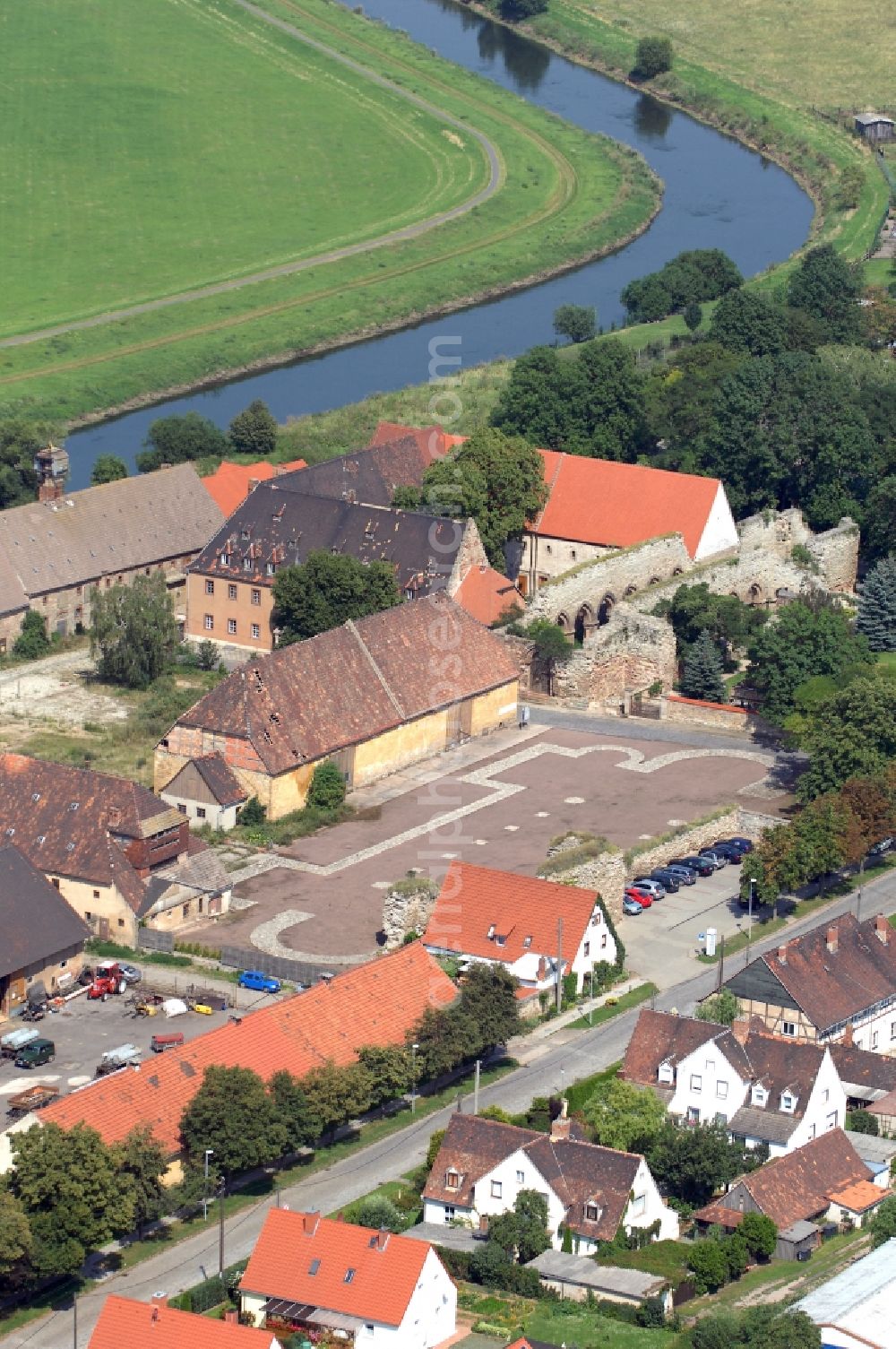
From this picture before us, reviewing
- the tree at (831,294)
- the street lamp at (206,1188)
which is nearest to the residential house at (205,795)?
the street lamp at (206,1188)

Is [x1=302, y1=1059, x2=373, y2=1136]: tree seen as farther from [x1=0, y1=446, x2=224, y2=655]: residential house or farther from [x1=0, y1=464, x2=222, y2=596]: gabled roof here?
[x1=0, y1=464, x2=222, y2=596]: gabled roof

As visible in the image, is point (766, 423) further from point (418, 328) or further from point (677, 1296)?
point (677, 1296)

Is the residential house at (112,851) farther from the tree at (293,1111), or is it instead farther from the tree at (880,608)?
the tree at (880,608)

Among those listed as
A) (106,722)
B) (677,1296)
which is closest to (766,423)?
(106,722)

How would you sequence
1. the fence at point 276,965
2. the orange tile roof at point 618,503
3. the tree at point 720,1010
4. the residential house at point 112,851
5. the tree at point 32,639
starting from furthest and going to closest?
the orange tile roof at point 618,503 < the tree at point 32,639 < the residential house at point 112,851 < the fence at point 276,965 < the tree at point 720,1010

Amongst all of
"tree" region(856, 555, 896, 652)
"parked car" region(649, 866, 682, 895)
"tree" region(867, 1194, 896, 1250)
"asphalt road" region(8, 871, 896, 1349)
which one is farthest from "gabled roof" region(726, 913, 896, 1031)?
"tree" region(856, 555, 896, 652)

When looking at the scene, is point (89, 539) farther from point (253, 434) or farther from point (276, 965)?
point (276, 965)
